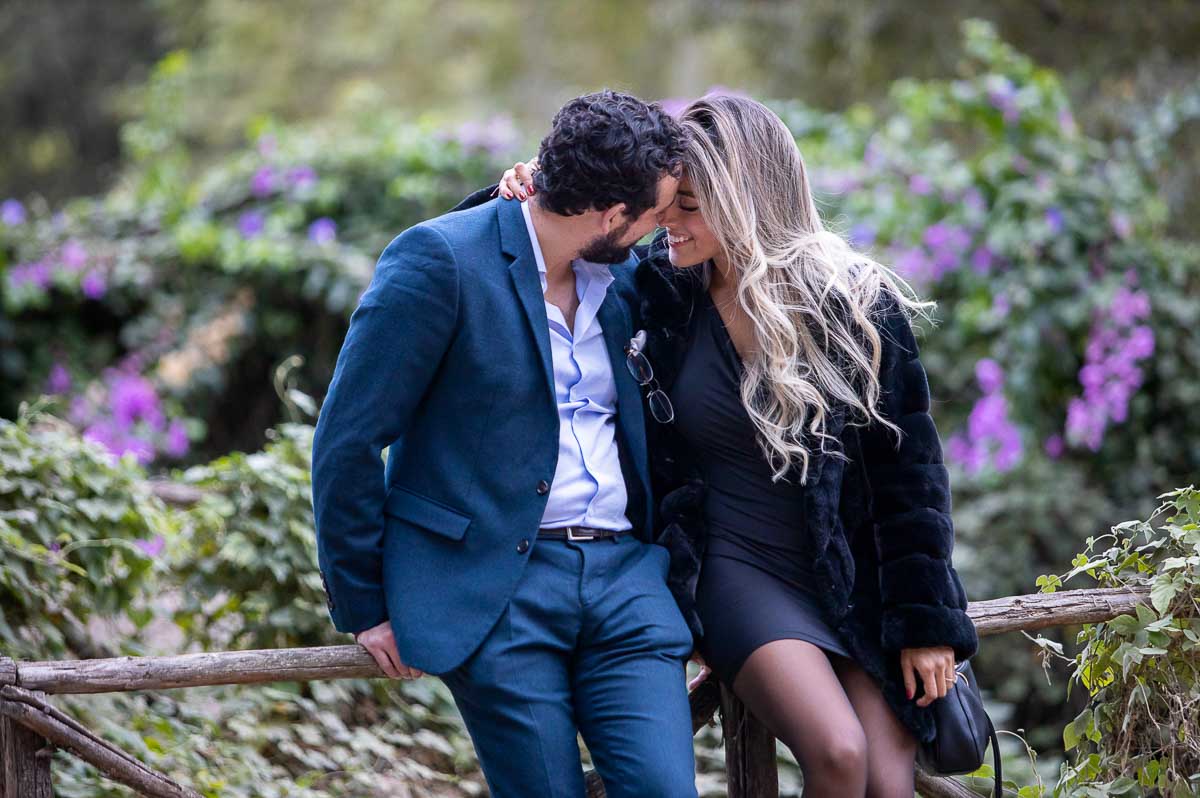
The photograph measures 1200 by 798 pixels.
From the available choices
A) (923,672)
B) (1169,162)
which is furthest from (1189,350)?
(923,672)

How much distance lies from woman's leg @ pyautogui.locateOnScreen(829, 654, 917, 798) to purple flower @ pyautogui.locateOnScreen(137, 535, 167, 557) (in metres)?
2.06

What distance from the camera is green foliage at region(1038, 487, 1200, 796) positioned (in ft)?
8.70

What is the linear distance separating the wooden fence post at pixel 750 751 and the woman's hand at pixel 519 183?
1188mm

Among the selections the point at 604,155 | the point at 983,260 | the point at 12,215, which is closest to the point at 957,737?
the point at 604,155

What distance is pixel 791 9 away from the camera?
11789 mm

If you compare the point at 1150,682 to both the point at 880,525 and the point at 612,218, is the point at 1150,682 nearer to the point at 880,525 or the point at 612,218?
the point at 880,525

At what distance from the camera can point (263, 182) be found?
23.7 feet

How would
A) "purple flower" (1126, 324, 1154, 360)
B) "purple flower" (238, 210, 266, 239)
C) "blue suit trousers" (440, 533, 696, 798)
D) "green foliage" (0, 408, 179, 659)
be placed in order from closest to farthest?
"blue suit trousers" (440, 533, 696, 798) < "green foliage" (0, 408, 179, 659) < "purple flower" (1126, 324, 1154, 360) < "purple flower" (238, 210, 266, 239)

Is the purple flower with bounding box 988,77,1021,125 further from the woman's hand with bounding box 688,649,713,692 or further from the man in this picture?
the woman's hand with bounding box 688,649,713,692

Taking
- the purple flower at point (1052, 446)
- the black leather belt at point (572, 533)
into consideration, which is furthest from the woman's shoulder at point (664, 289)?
the purple flower at point (1052, 446)

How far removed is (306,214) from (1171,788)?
5826mm

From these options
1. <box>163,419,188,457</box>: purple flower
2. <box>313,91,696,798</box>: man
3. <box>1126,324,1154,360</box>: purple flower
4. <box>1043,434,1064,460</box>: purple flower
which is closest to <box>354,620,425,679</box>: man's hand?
<box>313,91,696,798</box>: man

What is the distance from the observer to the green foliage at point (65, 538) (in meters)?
3.17

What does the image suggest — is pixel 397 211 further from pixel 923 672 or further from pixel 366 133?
pixel 923 672
